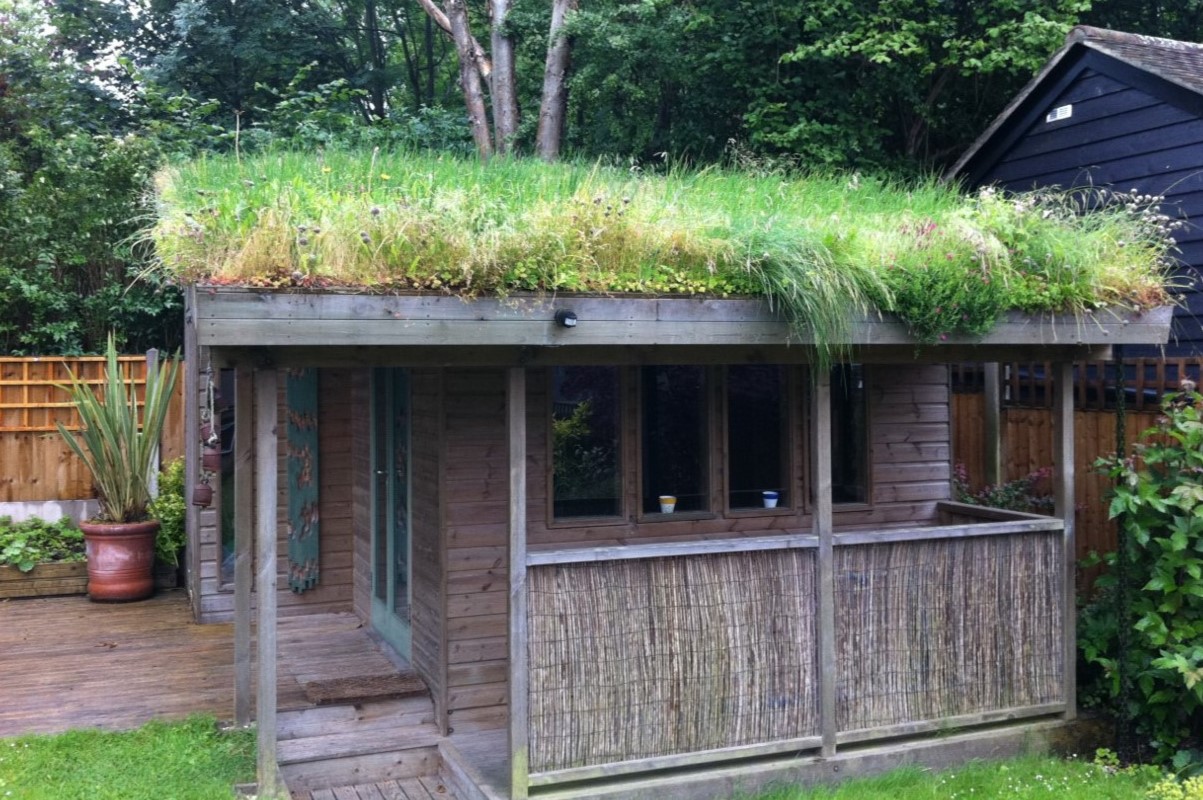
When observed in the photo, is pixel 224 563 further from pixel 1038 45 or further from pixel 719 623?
pixel 1038 45

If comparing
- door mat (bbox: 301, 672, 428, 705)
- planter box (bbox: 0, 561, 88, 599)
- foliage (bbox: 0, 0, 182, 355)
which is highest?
foliage (bbox: 0, 0, 182, 355)

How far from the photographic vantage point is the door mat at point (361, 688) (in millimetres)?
5793

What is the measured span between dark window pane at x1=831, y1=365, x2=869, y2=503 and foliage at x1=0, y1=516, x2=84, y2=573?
676cm

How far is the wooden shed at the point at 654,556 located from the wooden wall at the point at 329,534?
111 centimetres

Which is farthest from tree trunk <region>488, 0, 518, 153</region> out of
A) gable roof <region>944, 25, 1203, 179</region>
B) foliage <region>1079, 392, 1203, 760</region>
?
foliage <region>1079, 392, 1203, 760</region>

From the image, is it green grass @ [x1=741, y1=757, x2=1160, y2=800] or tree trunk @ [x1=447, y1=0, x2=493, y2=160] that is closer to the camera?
green grass @ [x1=741, y1=757, x2=1160, y2=800]

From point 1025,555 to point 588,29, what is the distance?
8.62 m

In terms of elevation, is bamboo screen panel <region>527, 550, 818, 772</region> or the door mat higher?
bamboo screen panel <region>527, 550, 818, 772</region>

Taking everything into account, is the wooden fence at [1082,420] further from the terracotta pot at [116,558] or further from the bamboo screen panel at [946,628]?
the terracotta pot at [116,558]

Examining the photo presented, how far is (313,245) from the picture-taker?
426 cm

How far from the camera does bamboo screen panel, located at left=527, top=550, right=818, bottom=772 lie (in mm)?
4828

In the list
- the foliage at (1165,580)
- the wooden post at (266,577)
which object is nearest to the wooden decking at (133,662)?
the wooden post at (266,577)

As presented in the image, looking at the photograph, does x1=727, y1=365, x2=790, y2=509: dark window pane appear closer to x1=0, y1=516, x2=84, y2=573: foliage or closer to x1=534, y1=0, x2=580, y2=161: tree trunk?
x1=0, y1=516, x2=84, y2=573: foliage

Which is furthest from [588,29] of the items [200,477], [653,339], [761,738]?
[761,738]
